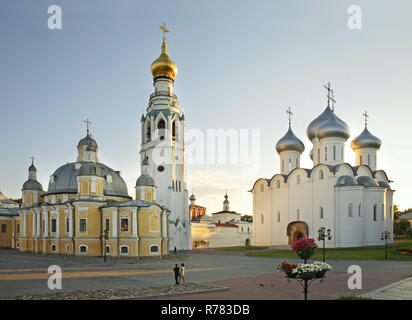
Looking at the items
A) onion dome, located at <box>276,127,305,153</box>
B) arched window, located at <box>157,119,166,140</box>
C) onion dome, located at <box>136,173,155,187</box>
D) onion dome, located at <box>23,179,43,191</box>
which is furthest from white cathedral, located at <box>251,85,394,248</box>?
onion dome, located at <box>23,179,43,191</box>

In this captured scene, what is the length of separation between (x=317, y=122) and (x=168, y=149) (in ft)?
68.9

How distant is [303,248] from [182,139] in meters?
41.3

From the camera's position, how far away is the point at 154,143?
176 feet

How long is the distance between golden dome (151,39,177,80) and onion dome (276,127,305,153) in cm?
1912

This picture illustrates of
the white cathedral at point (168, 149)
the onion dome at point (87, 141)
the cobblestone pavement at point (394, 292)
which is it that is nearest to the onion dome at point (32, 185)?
the onion dome at point (87, 141)

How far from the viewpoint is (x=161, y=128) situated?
178 feet

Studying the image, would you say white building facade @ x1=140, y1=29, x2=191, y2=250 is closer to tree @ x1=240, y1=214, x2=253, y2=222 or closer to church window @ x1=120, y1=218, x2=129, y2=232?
church window @ x1=120, y1=218, x2=129, y2=232

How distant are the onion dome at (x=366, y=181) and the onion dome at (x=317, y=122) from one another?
921cm

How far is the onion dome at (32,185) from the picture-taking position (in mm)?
50812

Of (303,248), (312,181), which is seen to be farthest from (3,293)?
(312,181)

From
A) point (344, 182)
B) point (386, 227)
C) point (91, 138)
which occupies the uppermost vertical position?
point (91, 138)

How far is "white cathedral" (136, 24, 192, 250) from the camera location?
174ft

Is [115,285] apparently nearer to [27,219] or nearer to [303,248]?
[303,248]
